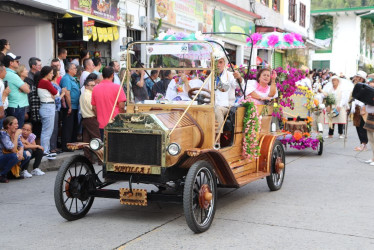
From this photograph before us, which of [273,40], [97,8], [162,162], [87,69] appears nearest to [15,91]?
[87,69]

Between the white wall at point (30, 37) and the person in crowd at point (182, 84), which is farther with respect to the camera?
the white wall at point (30, 37)

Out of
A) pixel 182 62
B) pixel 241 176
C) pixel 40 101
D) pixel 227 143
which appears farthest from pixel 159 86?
pixel 40 101

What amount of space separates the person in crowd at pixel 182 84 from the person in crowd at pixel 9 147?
285 cm

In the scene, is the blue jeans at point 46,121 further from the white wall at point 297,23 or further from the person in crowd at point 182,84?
the white wall at point 297,23

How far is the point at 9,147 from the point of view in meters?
8.03

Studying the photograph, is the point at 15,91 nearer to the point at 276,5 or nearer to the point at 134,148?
the point at 134,148

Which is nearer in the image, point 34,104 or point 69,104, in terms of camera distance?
point 34,104

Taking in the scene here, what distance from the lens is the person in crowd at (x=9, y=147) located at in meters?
8.05

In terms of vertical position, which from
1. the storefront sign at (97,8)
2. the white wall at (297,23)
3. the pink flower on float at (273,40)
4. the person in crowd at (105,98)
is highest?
the white wall at (297,23)

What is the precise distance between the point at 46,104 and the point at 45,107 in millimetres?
59

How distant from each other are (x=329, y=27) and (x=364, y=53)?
6.96m

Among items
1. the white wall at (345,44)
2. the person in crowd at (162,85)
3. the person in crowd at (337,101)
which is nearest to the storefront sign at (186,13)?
the person in crowd at (337,101)

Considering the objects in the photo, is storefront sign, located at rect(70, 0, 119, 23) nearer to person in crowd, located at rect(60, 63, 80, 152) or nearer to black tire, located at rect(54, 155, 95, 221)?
person in crowd, located at rect(60, 63, 80, 152)

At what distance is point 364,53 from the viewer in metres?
47.9
